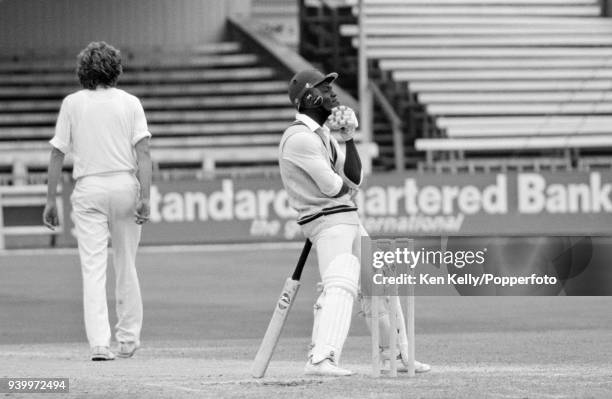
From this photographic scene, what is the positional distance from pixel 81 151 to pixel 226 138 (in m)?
25.3

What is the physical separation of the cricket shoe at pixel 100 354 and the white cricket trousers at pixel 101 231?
0.03 metres

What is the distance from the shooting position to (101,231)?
9.95 meters

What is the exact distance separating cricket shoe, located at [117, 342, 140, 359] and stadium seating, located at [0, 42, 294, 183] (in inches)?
913

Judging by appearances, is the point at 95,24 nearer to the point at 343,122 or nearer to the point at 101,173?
the point at 101,173

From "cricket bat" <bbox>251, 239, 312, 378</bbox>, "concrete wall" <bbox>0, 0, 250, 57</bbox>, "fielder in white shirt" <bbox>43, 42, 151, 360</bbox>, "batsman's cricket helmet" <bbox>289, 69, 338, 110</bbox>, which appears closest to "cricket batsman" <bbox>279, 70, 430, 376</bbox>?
"batsman's cricket helmet" <bbox>289, 69, 338, 110</bbox>

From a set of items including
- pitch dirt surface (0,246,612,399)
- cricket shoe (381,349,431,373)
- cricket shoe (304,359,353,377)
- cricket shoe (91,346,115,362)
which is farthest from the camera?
cricket shoe (91,346,115,362)

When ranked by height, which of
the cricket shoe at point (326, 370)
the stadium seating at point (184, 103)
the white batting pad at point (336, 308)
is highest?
Result: the white batting pad at point (336, 308)

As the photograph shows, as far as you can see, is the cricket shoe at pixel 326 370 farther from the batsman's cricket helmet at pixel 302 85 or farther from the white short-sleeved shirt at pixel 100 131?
the white short-sleeved shirt at pixel 100 131

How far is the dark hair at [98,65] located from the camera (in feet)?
32.6

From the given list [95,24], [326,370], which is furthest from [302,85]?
[95,24]

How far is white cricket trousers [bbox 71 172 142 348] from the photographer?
9836mm

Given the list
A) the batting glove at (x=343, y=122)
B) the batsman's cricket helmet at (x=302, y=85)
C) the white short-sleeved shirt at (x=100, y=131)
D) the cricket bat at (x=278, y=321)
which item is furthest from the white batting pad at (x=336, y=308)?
the white short-sleeved shirt at (x=100, y=131)

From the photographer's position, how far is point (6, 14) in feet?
125

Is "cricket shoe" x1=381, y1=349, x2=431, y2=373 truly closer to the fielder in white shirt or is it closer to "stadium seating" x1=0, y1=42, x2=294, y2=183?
the fielder in white shirt
